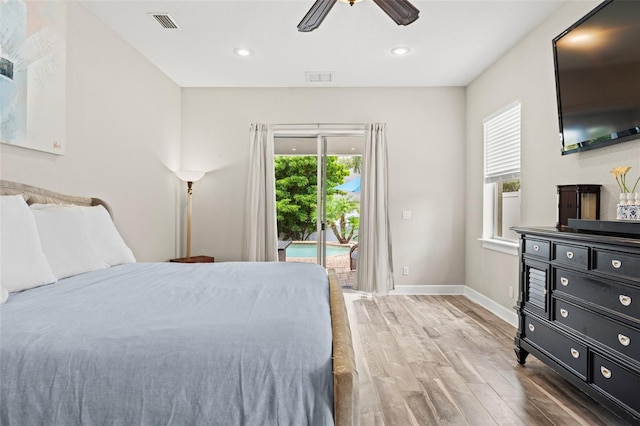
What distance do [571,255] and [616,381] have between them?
67 centimetres

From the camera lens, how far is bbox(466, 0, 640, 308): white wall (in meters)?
2.49

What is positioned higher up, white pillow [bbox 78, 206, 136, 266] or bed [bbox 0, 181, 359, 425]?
white pillow [bbox 78, 206, 136, 266]

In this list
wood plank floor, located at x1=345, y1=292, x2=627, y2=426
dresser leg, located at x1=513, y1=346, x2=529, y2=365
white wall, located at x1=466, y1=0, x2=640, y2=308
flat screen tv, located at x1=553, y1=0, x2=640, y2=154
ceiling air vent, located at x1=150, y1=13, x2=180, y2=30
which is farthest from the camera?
ceiling air vent, located at x1=150, y1=13, x2=180, y2=30

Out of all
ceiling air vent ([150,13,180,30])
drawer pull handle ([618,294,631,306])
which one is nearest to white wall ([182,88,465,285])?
ceiling air vent ([150,13,180,30])

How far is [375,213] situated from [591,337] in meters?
2.97

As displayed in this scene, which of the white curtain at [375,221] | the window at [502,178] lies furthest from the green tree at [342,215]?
the window at [502,178]

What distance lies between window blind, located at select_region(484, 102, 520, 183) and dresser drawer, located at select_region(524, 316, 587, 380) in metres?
1.75

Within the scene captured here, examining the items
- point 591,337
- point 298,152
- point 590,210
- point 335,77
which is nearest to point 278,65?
point 335,77

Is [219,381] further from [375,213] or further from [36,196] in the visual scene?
[375,213]

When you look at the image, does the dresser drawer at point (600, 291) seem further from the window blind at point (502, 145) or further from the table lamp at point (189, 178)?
the table lamp at point (189, 178)

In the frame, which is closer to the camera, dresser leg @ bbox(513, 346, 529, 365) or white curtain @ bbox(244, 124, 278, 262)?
dresser leg @ bbox(513, 346, 529, 365)

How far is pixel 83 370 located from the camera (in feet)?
3.35

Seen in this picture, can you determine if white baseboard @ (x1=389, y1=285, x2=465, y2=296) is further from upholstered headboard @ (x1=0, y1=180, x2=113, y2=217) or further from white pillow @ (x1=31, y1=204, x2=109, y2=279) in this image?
upholstered headboard @ (x1=0, y1=180, x2=113, y2=217)

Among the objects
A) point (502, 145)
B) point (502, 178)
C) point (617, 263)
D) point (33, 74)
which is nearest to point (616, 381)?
point (617, 263)
